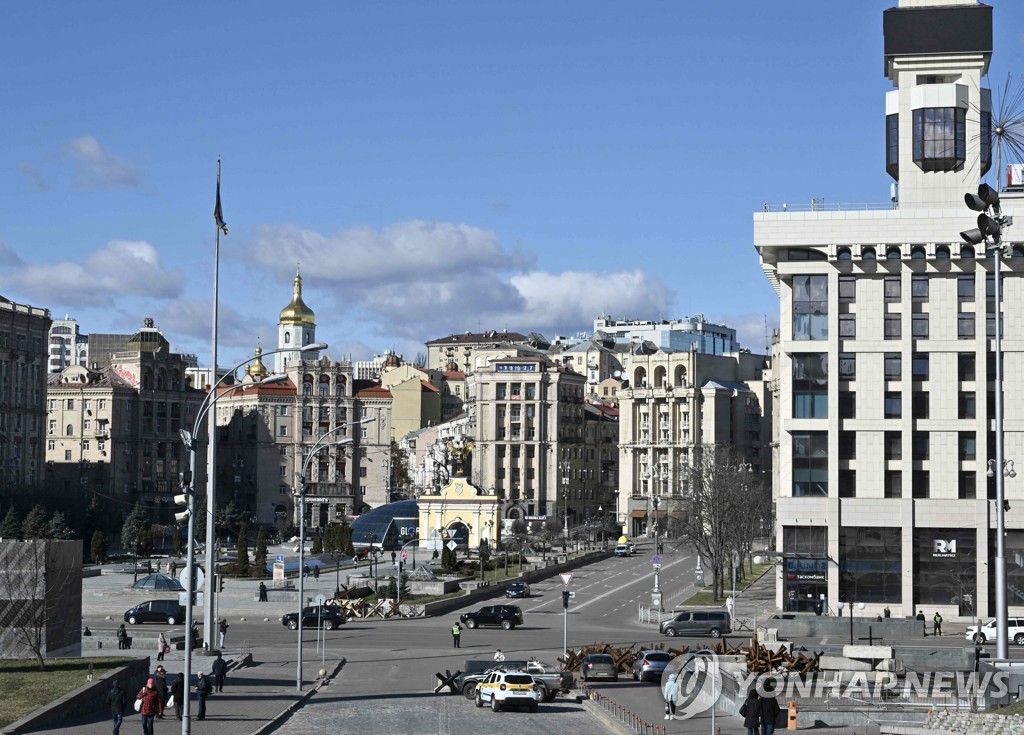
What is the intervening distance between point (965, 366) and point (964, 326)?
6.15ft

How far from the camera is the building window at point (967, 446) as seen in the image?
2795 inches

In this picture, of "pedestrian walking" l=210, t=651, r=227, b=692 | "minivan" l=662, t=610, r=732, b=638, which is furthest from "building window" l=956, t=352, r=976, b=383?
"pedestrian walking" l=210, t=651, r=227, b=692

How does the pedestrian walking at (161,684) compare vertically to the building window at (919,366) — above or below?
below

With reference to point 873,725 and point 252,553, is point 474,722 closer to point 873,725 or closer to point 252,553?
point 873,725

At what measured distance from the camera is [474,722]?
134ft

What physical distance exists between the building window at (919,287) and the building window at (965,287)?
4.75 ft

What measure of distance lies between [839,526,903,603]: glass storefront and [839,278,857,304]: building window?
10.8m

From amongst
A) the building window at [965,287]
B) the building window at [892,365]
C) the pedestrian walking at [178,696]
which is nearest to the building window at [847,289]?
the building window at [892,365]

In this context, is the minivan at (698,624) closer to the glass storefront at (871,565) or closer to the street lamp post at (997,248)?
the glass storefront at (871,565)

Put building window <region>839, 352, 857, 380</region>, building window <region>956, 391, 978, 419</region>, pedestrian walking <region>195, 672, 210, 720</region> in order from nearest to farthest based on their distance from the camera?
pedestrian walking <region>195, 672, 210, 720</region> → building window <region>956, 391, 978, 419</region> → building window <region>839, 352, 857, 380</region>

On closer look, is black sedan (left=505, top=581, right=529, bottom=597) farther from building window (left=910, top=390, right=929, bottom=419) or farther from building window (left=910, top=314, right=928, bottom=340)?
building window (left=910, top=314, right=928, bottom=340)

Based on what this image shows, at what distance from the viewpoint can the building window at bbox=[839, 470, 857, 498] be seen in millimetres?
72375

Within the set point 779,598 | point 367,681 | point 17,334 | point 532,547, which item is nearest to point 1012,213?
point 779,598

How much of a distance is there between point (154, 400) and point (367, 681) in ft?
427
